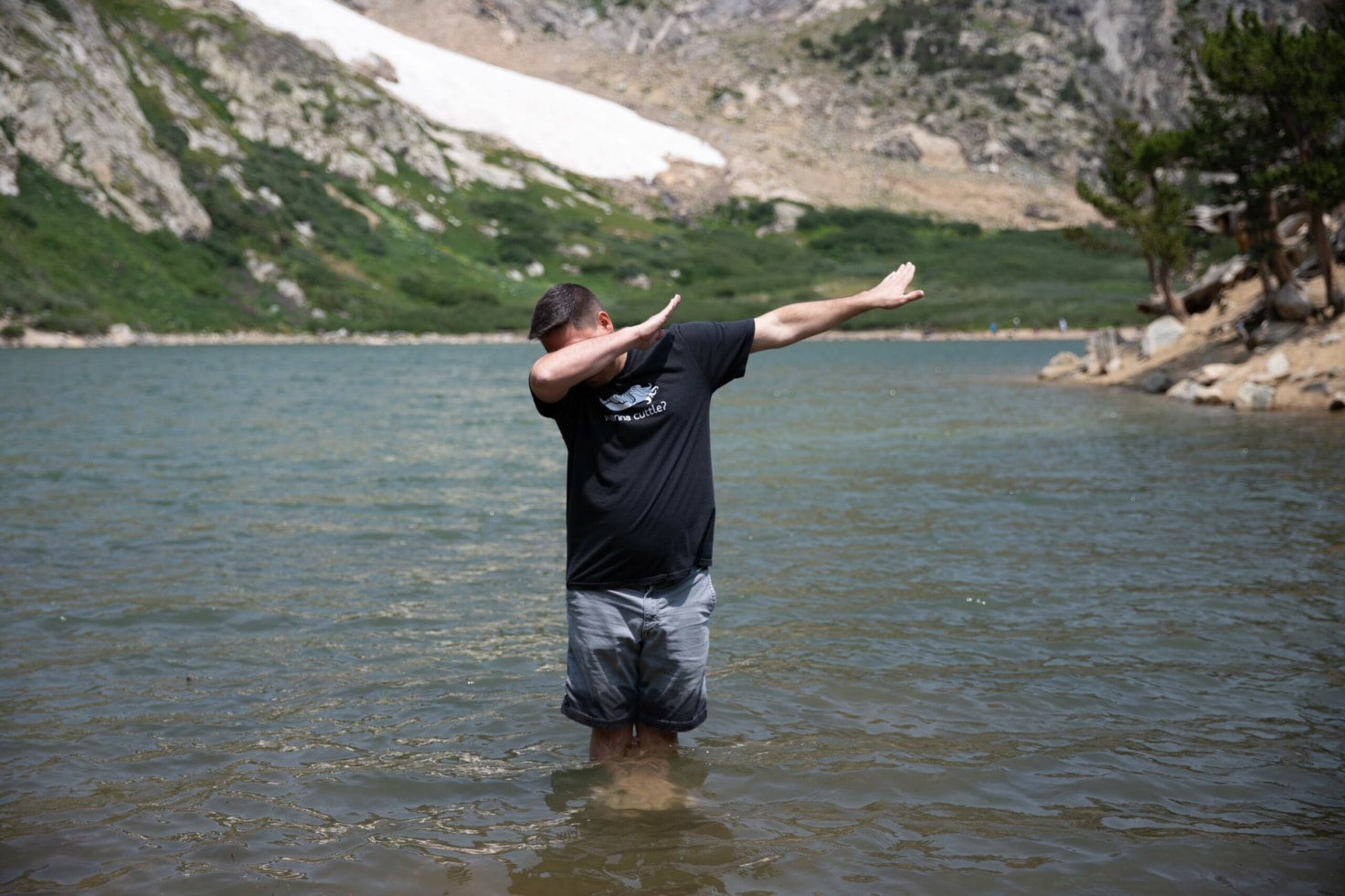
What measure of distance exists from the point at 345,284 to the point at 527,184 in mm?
67886

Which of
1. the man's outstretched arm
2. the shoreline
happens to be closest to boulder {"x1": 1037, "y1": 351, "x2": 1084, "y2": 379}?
the man's outstretched arm

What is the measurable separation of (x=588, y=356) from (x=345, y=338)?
12074cm

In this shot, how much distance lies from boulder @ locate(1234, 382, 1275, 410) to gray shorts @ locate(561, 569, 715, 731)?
2687 centimetres

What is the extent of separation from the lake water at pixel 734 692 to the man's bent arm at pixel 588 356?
2320mm

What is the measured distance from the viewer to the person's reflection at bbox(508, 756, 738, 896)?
509 centimetres

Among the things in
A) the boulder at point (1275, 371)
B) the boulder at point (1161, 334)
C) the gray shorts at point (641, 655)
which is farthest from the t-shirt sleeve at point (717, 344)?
the boulder at point (1161, 334)

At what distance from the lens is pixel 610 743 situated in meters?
5.92

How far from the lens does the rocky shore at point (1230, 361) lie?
91.8 ft

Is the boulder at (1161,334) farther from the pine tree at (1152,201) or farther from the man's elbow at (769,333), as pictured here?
the man's elbow at (769,333)

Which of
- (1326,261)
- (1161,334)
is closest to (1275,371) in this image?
(1326,261)

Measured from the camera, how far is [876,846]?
548 centimetres

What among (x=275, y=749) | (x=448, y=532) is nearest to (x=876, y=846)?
(x=275, y=749)

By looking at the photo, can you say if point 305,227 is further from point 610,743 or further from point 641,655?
point 641,655

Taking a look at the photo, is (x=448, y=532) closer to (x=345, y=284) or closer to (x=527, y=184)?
(x=345, y=284)
